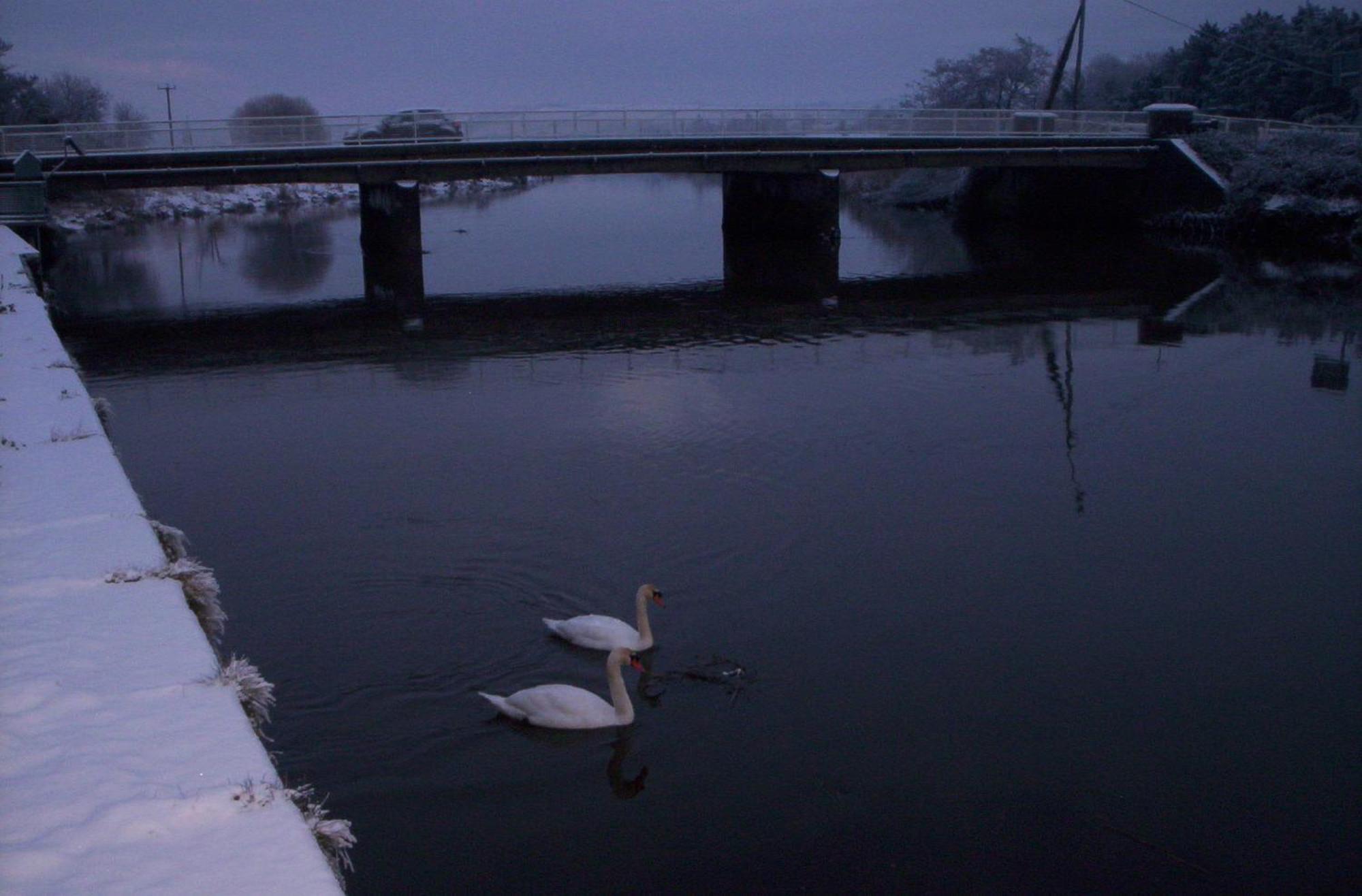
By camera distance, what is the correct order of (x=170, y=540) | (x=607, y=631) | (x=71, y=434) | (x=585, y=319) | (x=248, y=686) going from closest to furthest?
(x=248, y=686) → (x=170, y=540) → (x=607, y=631) → (x=71, y=434) → (x=585, y=319)

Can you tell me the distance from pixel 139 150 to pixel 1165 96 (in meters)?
46.0

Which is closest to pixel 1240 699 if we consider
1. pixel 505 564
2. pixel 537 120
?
pixel 505 564

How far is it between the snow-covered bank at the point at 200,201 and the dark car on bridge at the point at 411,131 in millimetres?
4344

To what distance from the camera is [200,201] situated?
6100 cm

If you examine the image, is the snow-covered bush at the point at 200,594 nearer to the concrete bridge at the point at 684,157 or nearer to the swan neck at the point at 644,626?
the swan neck at the point at 644,626

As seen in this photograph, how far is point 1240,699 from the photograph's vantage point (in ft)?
28.4

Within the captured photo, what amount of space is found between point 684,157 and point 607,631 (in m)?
26.6

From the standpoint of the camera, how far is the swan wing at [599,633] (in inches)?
360

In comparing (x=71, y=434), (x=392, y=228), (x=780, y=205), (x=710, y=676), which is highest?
(x=780, y=205)

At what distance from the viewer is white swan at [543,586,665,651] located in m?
9.15

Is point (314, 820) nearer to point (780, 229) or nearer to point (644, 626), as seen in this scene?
point (644, 626)

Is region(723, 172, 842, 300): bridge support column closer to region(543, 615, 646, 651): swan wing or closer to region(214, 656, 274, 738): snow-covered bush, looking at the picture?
region(543, 615, 646, 651): swan wing

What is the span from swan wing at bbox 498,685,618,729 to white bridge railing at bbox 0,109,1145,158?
83.8 ft

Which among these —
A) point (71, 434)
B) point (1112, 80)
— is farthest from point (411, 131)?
point (1112, 80)
